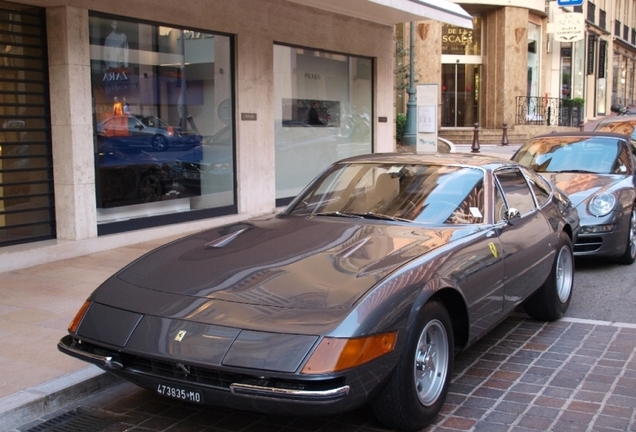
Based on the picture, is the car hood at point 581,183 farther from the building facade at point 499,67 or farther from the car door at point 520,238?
the building facade at point 499,67

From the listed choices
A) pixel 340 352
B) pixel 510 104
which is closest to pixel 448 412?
pixel 340 352

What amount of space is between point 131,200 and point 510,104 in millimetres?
23501

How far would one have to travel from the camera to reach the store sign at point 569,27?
31.5 meters

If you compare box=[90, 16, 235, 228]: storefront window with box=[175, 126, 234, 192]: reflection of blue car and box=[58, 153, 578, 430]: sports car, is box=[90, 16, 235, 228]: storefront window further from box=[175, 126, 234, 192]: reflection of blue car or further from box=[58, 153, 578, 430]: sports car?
box=[58, 153, 578, 430]: sports car

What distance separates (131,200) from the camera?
9.73 metres

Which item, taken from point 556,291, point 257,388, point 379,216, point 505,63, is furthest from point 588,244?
point 505,63

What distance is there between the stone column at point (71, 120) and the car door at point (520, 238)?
5.31 m

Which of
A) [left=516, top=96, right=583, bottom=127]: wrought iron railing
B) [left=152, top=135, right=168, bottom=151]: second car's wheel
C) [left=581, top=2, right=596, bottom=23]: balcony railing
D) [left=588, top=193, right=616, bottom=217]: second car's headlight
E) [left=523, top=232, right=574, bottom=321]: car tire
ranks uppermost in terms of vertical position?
[left=581, top=2, right=596, bottom=23]: balcony railing

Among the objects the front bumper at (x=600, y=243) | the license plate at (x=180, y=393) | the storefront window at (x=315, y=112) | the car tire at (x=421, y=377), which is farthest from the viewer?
the storefront window at (x=315, y=112)

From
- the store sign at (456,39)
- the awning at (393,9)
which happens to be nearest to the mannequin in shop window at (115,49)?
the awning at (393,9)

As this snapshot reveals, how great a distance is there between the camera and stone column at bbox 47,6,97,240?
27.9ft

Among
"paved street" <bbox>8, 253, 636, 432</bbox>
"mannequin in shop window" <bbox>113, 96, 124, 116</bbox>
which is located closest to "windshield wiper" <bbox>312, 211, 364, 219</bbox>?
"paved street" <bbox>8, 253, 636, 432</bbox>

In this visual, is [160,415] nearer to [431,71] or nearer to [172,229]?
[172,229]

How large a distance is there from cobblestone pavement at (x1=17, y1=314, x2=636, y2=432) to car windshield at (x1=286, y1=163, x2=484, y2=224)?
1.15m
